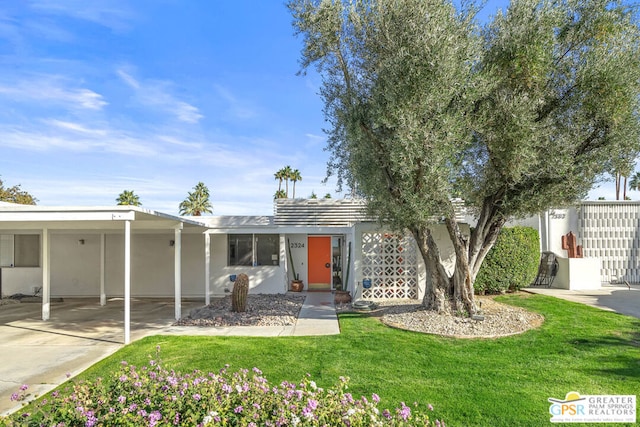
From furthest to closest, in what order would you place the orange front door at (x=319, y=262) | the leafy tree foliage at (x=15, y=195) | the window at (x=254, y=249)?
1. the leafy tree foliage at (x=15, y=195)
2. the orange front door at (x=319, y=262)
3. the window at (x=254, y=249)

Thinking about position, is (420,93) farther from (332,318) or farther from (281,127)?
(281,127)

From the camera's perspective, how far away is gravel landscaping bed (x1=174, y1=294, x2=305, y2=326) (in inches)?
355

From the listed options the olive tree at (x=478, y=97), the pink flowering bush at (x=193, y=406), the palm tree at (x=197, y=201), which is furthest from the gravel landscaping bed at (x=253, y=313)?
the palm tree at (x=197, y=201)

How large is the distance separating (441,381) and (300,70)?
6678mm

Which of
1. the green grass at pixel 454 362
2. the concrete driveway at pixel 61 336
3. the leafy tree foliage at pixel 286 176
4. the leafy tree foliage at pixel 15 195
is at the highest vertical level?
the leafy tree foliage at pixel 286 176

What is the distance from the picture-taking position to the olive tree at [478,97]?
6.73 metres

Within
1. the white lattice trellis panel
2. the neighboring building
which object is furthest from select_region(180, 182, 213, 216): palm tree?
the neighboring building

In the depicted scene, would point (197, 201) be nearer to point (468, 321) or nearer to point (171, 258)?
point (171, 258)

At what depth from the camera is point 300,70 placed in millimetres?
8484

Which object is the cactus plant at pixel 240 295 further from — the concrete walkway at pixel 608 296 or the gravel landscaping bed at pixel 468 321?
the concrete walkway at pixel 608 296

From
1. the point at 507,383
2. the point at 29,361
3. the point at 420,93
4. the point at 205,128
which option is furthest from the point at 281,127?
the point at 507,383

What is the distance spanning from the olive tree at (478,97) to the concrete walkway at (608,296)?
370cm

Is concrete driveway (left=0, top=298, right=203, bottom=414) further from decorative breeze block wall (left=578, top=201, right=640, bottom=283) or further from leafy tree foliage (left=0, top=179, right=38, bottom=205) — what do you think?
decorative breeze block wall (left=578, top=201, right=640, bottom=283)

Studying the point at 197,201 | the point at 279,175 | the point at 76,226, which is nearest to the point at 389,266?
the point at 76,226
